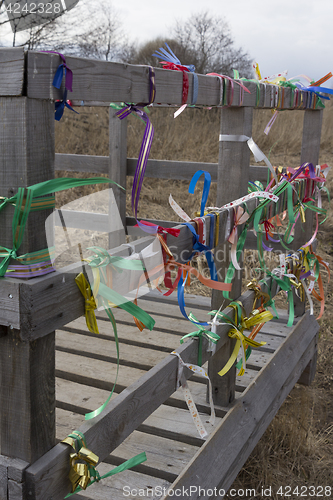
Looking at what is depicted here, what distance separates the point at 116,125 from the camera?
12.5 feet

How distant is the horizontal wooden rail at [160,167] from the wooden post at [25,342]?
8.65ft

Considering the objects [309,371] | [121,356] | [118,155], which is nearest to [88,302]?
[121,356]

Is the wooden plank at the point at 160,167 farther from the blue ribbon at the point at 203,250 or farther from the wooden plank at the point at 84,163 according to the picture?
the blue ribbon at the point at 203,250

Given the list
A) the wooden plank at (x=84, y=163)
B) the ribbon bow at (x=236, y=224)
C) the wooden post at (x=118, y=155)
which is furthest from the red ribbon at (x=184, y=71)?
the wooden plank at (x=84, y=163)

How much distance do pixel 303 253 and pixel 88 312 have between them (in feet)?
6.28

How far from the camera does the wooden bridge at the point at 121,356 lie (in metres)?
0.91

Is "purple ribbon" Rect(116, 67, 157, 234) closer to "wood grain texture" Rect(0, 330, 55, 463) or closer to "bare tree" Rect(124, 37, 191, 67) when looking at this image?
"wood grain texture" Rect(0, 330, 55, 463)

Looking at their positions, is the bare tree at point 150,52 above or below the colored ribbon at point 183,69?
above

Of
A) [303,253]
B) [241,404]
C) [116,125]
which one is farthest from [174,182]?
[241,404]

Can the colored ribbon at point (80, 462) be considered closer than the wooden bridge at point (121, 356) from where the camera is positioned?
No

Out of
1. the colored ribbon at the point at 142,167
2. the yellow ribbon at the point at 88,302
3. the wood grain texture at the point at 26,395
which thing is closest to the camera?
the wood grain texture at the point at 26,395

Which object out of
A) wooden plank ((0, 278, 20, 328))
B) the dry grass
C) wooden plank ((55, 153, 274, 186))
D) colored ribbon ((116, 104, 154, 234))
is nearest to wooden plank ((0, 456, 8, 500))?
wooden plank ((0, 278, 20, 328))

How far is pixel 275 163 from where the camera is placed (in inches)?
335

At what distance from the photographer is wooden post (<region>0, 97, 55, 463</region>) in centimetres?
88
